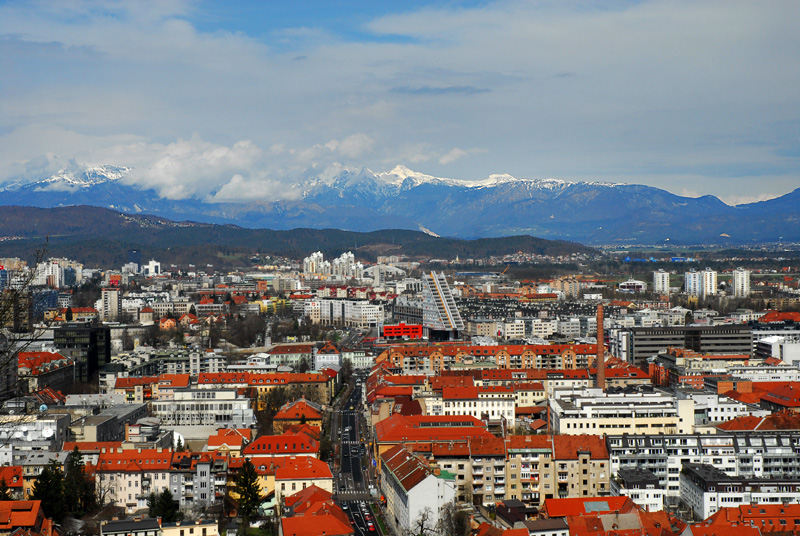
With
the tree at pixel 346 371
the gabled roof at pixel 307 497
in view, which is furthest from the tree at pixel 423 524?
the tree at pixel 346 371

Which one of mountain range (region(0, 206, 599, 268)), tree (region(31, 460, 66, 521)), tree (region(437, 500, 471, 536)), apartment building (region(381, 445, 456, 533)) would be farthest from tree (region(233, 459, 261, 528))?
mountain range (region(0, 206, 599, 268))

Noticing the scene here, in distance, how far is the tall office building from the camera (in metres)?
48.5

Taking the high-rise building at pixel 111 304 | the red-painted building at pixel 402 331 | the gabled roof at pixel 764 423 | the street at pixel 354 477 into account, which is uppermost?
the high-rise building at pixel 111 304

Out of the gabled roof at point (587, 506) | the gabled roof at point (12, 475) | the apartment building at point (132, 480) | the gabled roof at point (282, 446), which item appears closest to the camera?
the gabled roof at point (587, 506)

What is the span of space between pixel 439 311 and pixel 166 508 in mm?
31095

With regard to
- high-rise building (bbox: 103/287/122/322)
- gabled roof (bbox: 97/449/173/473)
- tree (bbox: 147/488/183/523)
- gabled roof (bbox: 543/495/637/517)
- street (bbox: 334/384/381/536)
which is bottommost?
street (bbox: 334/384/381/536)

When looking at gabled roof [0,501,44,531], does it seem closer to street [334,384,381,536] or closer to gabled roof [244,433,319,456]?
gabled roof [244,433,319,456]

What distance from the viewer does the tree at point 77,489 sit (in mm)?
19719

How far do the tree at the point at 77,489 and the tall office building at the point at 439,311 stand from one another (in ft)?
95.0

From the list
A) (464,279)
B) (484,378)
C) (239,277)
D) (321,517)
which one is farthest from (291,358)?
(239,277)

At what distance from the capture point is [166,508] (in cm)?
1883

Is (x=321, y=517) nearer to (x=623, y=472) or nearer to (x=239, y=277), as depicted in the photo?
(x=623, y=472)

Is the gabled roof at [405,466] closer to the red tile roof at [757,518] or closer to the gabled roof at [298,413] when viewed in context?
the red tile roof at [757,518]

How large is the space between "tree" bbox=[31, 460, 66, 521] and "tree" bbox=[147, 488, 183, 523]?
1652mm
